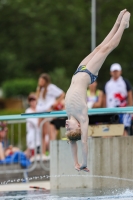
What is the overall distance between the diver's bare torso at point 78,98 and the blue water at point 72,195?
3.55 feet

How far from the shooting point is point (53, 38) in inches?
1407

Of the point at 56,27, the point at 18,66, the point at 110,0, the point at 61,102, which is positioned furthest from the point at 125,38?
the point at 61,102

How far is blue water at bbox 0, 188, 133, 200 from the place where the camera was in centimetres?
908

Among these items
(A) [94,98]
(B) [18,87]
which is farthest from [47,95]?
(B) [18,87]

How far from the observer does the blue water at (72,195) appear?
29.8 feet

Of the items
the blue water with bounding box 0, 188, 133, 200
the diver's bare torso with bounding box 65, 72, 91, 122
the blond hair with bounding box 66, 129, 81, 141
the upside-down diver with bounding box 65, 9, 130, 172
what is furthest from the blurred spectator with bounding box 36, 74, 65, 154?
the blond hair with bounding box 66, 129, 81, 141

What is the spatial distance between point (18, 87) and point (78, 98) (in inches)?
1259

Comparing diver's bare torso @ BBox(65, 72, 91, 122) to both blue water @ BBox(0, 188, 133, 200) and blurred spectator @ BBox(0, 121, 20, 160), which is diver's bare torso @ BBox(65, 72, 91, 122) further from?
blurred spectator @ BBox(0, 121, 20, 160)

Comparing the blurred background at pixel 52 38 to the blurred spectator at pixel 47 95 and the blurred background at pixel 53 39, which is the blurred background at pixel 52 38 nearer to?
the blurred background at pixel 53 39

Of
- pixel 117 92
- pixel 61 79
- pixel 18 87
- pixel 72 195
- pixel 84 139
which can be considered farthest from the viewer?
pixel 18 87

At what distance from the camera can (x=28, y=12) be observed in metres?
35.3

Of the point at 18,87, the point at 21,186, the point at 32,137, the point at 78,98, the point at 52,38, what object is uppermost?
the point at 52,38

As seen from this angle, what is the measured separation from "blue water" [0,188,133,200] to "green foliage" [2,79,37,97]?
1135 inches

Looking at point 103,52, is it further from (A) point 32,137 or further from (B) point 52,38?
(B) point 52,38
